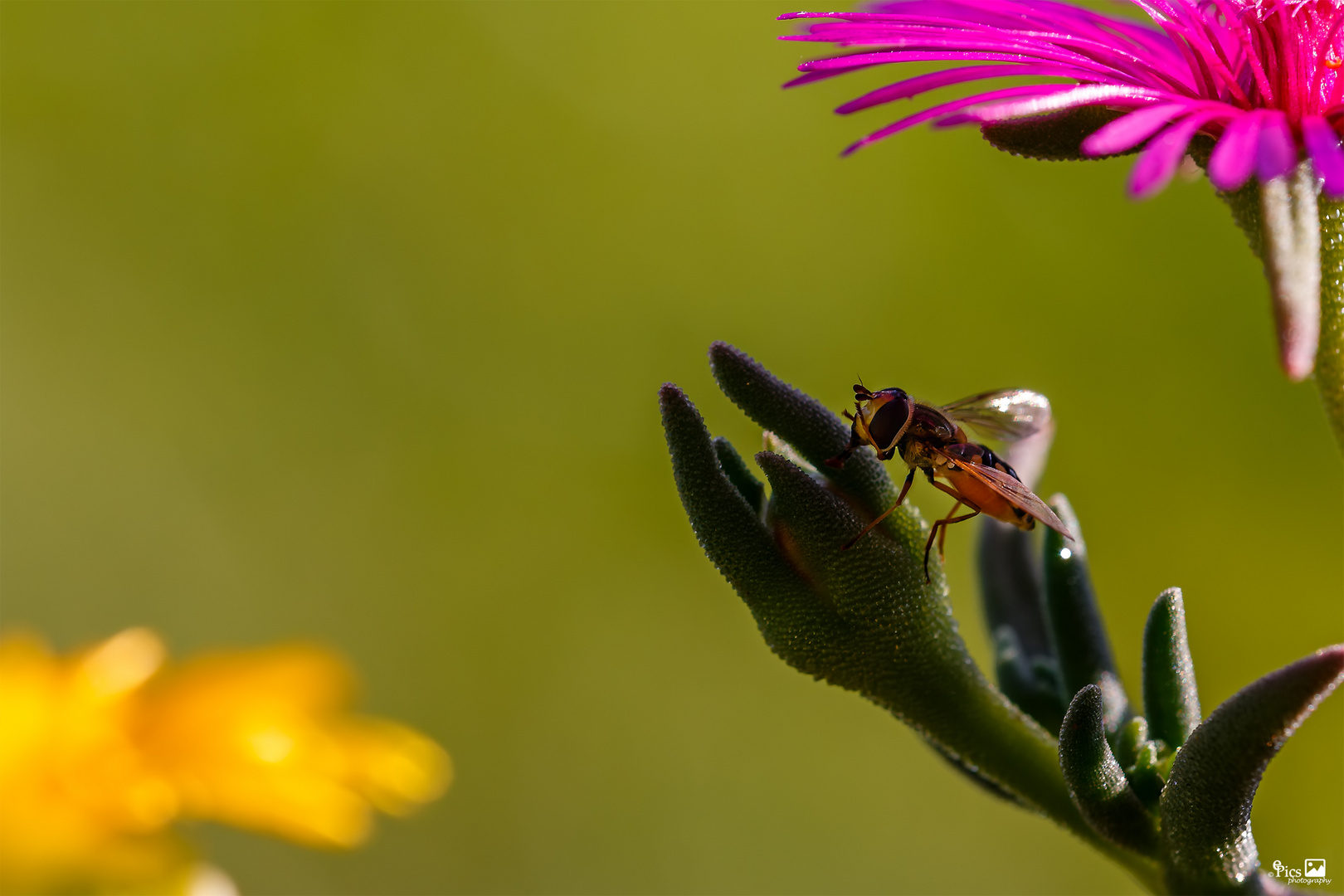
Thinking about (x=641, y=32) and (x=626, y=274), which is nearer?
(x=626, y=274)

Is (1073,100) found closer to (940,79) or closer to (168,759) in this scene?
(940,79)

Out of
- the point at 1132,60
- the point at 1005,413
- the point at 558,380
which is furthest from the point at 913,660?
the point at 558,380

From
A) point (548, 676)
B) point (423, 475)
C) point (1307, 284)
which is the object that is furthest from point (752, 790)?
point (1307, 284)

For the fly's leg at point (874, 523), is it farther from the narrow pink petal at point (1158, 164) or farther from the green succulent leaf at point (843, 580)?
the narrow pink petal at point (1158, 164)

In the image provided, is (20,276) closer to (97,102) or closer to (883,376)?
(97,102)

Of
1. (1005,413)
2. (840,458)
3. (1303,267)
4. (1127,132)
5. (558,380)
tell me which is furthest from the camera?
(558,380)

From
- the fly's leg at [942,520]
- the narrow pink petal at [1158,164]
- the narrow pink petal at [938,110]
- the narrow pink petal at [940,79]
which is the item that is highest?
the narrow pink petal at [940,79]

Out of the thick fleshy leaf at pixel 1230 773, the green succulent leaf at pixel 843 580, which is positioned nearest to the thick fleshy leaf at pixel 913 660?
the green succulent leaf at pixel 843 580
